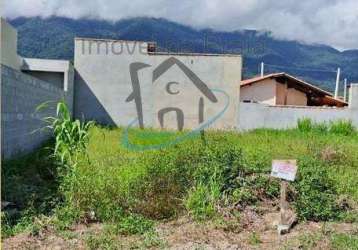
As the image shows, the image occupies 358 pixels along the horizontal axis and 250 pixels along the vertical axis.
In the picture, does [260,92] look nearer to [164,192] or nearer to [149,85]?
[149,85]

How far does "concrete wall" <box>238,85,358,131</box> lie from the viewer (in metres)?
21.4

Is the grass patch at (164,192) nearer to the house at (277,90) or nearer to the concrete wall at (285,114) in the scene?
the concrete wall at (285,114)

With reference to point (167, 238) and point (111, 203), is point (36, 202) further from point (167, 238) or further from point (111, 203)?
point (167, 238)

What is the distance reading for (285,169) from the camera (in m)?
5.49

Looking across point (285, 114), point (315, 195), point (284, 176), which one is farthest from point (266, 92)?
point (284, 176)

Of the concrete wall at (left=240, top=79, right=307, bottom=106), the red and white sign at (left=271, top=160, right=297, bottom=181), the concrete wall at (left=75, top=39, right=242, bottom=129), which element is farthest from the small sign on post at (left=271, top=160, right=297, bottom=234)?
the concrete wall at (left=240, top=79, right=307, bottom=106)

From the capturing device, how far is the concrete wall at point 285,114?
2139 cm

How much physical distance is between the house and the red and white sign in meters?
22.9

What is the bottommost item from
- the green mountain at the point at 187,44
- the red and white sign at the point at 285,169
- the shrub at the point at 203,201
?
the shrub at the point at 203,201

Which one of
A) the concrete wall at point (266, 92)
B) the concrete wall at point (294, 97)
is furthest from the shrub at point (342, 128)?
the concrete wall at point (294, 97)

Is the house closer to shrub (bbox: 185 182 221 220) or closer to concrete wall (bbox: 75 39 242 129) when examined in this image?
concrete wall (bbox: 75 39 242 129)

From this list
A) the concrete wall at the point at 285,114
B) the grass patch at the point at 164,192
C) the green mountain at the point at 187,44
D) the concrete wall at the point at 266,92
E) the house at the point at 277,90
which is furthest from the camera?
the green mountain at the point at 187,44

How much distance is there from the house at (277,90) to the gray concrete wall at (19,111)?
58.8ft

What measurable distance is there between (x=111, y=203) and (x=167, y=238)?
1.01 m
